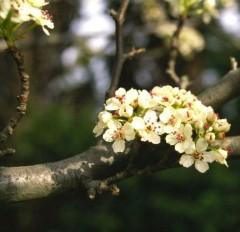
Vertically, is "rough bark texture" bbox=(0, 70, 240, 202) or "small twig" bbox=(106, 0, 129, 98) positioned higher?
"small twig" bbox=(106, 0, 129, 98)

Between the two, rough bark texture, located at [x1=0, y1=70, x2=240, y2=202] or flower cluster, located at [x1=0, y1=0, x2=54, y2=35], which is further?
rough bark texture, located at [x1=0, y1=70, x2=240, y2=202]

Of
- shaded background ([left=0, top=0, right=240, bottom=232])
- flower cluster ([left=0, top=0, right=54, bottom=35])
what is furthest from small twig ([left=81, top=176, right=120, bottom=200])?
shaded background ([left=0, top=0, right=240, bottom=232])

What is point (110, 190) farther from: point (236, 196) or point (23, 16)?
point (236, 196)

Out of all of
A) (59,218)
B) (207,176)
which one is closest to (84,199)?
(59,218)

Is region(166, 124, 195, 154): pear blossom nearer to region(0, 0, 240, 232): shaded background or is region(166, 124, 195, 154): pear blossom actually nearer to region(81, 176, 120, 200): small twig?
region(81, 176, 120, 200): small twig

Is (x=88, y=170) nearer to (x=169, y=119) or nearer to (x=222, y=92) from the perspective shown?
(x=169, y=119)

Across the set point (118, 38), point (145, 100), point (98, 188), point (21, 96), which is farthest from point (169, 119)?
point (118, 38)

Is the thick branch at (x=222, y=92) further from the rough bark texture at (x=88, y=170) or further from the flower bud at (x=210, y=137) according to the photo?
the flower bud at (x=210, y=137)

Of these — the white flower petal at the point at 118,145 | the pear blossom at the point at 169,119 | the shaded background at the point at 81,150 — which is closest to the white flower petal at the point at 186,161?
the pear blossom at the point at 169,119
